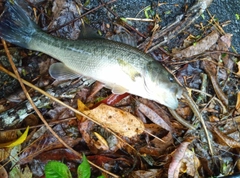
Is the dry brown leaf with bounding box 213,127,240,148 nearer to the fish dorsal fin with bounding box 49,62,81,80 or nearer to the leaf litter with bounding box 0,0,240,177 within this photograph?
the leaf litter with bounding box 0,0,240,177

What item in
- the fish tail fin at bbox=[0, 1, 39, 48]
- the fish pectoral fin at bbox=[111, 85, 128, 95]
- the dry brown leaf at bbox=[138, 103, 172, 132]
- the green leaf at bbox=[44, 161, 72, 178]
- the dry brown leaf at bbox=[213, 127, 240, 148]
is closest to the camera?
the green leaf at bbox=[44, 161, 72, 178]

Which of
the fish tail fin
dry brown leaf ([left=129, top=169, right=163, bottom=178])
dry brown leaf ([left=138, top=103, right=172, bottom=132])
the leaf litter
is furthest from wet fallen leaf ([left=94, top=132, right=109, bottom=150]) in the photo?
the fish tail fin

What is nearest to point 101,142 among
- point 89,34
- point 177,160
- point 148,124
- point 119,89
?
point 148,124

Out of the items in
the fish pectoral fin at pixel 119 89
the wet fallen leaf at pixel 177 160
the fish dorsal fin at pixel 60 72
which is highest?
the fish dorsal fin at pixel 60 72

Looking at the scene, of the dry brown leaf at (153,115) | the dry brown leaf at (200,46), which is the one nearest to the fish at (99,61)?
the dry brown leaf at (153,115)

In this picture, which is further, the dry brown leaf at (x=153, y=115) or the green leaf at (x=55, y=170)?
the dry brown leaf at (x=153, y=115)

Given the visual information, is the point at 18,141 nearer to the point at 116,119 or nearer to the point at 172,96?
the point at 116,119

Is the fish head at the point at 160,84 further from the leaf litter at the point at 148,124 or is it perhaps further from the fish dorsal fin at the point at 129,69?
the leaf litter at the point at 148,124

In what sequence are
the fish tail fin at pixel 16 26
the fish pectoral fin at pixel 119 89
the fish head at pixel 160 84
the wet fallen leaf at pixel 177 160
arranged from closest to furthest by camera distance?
the fish head at pixel 160 84 → the fish pectoral fin at pixel 119 89 → the fish tail fin at pixel 16 26 → the wet fallen leaf at pixel 177 160

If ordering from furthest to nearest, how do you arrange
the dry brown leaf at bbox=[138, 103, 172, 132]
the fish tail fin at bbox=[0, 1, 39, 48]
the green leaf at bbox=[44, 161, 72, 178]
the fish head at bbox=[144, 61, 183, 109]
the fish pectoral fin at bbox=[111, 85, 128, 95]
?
the dry brown leaf at bbox=[138, 103, 172, 132] < the fish tail fin at bbox=[0, 1, 39, 48] < the fish pectoral fin at bbox=[111, 85, 128, 95] < the fish head at bbox=[144, 61, 183, 109] < the green leaf at bbox=[44, 161, 72, 178]
